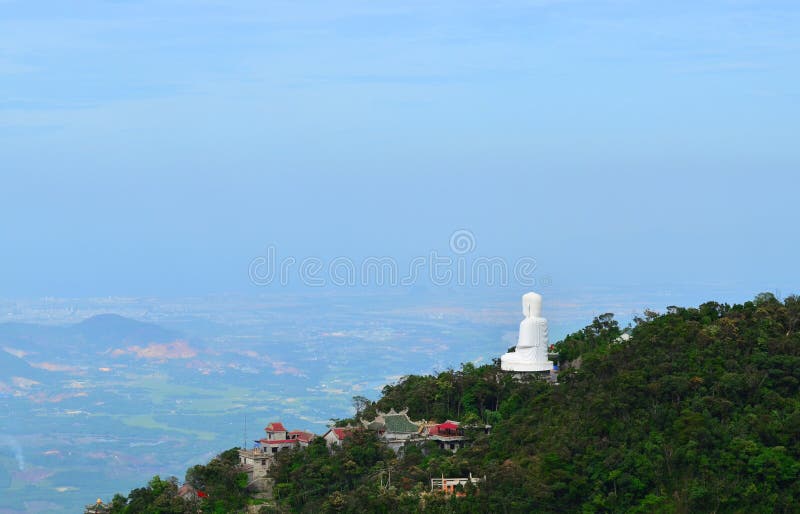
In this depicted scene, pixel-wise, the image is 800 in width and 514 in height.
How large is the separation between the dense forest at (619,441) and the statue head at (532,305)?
391 cm

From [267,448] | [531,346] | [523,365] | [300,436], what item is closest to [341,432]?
[300,436]

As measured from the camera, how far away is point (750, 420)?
114 feet

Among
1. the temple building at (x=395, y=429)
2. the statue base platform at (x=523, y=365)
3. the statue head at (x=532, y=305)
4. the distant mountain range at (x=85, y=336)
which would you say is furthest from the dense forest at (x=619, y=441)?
the distant mountain range at (x=85, y=336)

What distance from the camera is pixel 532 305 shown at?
154 feet

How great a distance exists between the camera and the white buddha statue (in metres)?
45.2

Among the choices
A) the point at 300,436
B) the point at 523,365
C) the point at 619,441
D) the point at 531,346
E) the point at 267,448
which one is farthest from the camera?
the point at 531,346

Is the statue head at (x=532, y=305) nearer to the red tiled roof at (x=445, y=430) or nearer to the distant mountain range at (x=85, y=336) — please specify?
the red tiled roof at (x=445, y=430)

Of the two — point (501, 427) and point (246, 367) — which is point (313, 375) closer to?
point (246, 367)

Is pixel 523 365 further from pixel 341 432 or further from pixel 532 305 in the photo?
pixel 341 432

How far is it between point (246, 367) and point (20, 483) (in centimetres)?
2630

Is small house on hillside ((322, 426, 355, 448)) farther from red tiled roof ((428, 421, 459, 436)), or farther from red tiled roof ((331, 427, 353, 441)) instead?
red tiled roof ((428, 421, 459, 436))

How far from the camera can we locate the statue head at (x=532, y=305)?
46938 mm

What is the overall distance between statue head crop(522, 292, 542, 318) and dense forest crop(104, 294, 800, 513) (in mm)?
3906

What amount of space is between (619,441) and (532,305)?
39.2 feet
